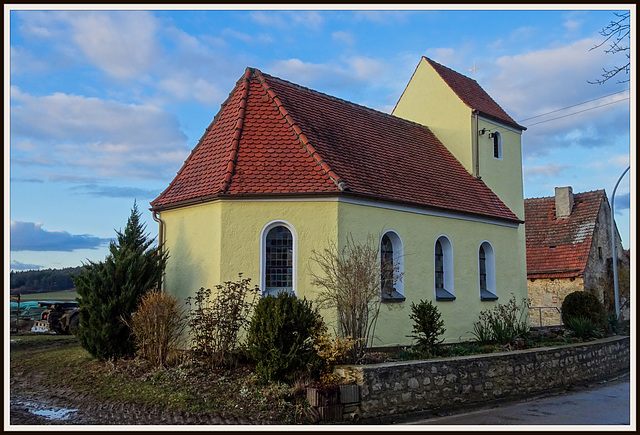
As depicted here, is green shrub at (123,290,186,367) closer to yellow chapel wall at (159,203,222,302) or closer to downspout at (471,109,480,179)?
yellow chapel wall at (159,203,222,302)

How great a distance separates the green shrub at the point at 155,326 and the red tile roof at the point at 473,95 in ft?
49.2

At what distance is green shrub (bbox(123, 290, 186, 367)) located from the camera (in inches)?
516

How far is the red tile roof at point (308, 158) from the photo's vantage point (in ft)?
50.9

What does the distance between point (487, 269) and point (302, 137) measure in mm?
8638

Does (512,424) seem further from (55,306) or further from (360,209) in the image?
(55,306)

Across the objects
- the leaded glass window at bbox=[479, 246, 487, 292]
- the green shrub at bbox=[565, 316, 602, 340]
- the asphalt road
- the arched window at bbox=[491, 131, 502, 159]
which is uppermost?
the arched window at bbox=[491, 131, 502, 159]

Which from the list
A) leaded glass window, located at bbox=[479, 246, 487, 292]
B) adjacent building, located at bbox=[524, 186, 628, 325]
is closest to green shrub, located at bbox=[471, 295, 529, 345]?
leaded glass window, located at bbox=[479, 246, 487, 292]

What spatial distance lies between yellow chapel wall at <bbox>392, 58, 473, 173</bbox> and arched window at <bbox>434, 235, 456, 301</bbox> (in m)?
5.09

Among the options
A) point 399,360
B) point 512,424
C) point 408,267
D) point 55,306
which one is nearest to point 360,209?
point 408,267

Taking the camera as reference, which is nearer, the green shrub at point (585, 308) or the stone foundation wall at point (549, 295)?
the green shrub at point (585, 308)

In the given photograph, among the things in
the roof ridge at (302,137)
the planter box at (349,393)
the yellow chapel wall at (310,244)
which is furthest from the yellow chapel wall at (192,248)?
the planter box at (349,393)

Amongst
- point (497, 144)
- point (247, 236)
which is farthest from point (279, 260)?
→ point (497, 144)

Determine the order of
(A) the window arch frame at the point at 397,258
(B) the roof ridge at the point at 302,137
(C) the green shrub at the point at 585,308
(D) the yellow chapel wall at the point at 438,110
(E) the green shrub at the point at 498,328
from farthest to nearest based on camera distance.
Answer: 1. (D) the yellow chapel wall at the point at 438,110
2. (C) the green shrub at the point at 585,308
3. (E) the green shrub at the point at 498,328
4. (A) the window arch frame at the point at 397,258
5. (B) the roof ridge at the point at 302,137

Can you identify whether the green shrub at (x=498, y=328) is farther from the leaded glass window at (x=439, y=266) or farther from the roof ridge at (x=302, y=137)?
the roof ridge at (x=302, y=137)
